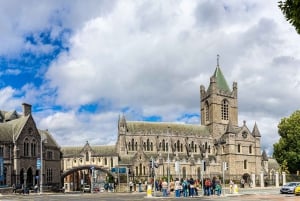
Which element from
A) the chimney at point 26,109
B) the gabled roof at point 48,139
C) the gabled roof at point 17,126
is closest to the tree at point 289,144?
the gabled roof at point 48,139

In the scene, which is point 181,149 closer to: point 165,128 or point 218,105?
point 165,128

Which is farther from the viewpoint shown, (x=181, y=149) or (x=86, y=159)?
(x=181, y=149)

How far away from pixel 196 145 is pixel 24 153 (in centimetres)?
5191

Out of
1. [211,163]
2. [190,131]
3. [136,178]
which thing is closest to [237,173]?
[211,163]

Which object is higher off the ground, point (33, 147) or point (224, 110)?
point (224, 110)

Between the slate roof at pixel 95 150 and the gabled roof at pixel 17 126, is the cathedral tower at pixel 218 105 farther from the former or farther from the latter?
the gabled roof at pixel 17 126

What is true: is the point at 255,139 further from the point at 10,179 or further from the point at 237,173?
the point at 10,179

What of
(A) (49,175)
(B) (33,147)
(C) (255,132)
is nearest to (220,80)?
(C) (255,132)

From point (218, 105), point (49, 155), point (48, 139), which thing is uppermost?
point (218, 105)

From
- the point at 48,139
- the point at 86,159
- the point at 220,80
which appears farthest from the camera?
the point at 220,80

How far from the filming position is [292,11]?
11.4 m

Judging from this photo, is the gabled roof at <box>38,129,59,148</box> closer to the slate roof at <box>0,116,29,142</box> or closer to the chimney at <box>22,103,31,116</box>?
the chimney at <box>22,103,31,116</box>

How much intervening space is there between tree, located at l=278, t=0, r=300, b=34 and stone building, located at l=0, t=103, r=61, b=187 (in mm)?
64432

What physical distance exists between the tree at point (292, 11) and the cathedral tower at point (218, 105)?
110 meters
